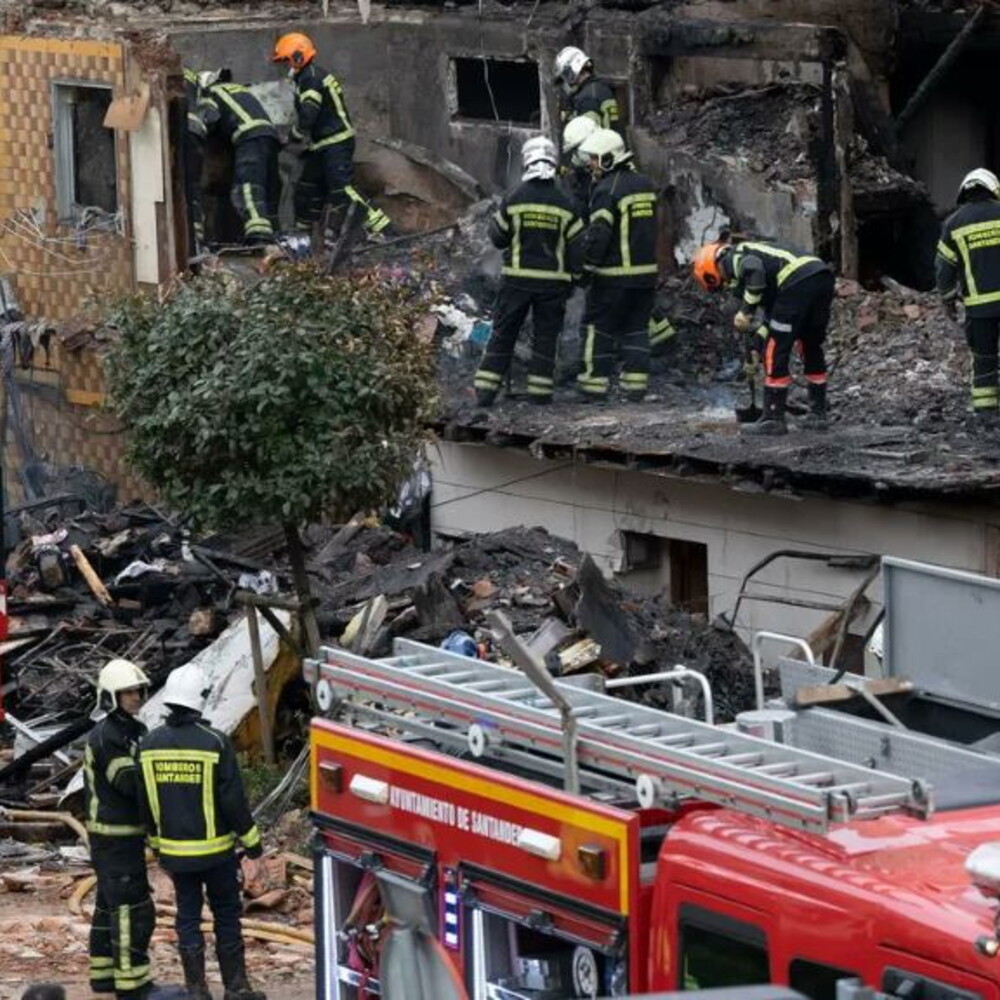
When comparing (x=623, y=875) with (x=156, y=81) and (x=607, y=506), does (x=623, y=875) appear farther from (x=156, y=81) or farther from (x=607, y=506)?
(x=156, y=81)

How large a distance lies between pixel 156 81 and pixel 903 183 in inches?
222

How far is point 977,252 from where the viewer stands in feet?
58.0

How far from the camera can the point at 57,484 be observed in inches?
870

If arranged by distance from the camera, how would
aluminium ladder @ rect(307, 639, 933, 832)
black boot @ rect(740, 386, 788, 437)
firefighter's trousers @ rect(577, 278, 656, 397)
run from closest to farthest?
1. aluminium ladder @ rect(307, 639, 933, 832)
2. black boot @ rect(740, 386, 788, 437)
3. firefighter's trousers @ rect(577, 278, 656, 397)

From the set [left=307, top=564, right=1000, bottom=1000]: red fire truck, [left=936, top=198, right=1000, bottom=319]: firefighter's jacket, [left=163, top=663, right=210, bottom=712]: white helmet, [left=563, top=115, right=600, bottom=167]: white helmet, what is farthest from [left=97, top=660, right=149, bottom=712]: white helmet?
[left=563, top=115, right=600, bottom=167]: white helmet

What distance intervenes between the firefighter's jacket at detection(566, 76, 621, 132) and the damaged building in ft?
1.39

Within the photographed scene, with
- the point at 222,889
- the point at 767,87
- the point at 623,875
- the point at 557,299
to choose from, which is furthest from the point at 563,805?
the point at 767,87

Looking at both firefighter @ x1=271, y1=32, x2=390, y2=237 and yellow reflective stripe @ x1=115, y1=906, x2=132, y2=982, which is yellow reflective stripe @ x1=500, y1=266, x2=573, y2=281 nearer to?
firefighter @ x1=271, y1=32, x2=390, y2=237

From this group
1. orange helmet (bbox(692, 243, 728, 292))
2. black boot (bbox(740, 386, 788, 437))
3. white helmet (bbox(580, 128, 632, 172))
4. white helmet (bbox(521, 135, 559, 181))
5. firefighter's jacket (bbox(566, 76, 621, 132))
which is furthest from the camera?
firefighter's jacket (bbox(566, 76, 621, 132))

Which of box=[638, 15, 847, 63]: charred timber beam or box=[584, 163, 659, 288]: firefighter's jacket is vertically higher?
box=[638, 15, 847, 63]: charred timber beam

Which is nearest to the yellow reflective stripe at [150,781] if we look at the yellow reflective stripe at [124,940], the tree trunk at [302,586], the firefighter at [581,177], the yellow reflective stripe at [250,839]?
the yellow reflective stripe at [250,839]

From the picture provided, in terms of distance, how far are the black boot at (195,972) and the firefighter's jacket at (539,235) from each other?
853 centimetres

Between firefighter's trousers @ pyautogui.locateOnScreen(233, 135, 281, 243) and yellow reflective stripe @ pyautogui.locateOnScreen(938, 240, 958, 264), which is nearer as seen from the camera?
yellow reflective stripe @ pyautogui.locateOnScreen(938, 240, 958, 264)

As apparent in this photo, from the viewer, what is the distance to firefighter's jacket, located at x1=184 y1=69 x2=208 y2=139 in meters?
21.6
